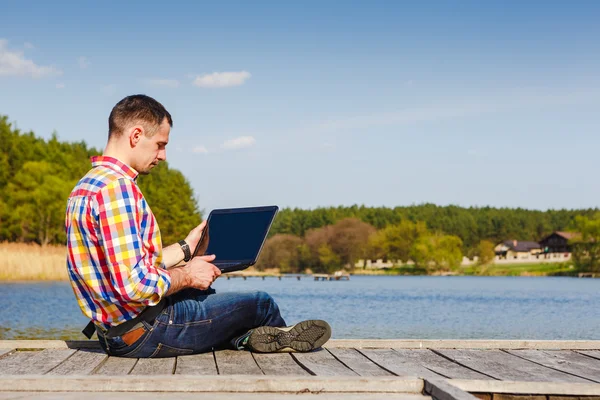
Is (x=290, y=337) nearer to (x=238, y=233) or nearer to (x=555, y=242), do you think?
(x=238, y=233)

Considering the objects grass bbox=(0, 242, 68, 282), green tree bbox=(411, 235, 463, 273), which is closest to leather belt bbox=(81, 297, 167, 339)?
grass bbox=(0, 242, 68, 282)

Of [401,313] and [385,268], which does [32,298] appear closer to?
[401,313]

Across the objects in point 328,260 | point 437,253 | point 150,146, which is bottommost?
point 328,260

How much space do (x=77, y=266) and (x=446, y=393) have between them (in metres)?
1.86

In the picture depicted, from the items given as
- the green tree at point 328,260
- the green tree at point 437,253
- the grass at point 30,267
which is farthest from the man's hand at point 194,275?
the green tree at point 437,253

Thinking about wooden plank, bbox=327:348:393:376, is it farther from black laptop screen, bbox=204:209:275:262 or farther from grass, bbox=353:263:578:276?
grass, bbox=353:263:578:276

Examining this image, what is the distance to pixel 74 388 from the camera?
10.4 feet

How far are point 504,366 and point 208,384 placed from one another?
5.36 ft

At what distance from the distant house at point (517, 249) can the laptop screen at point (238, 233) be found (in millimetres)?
120106

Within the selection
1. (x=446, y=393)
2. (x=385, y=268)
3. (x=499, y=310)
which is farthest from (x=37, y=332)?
(x=385, y=268)

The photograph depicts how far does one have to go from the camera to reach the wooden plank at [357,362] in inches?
142

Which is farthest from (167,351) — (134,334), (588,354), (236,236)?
(588,354)

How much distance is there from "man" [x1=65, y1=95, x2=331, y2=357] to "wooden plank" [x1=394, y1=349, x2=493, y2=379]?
52 cm

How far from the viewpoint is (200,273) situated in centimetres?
384
